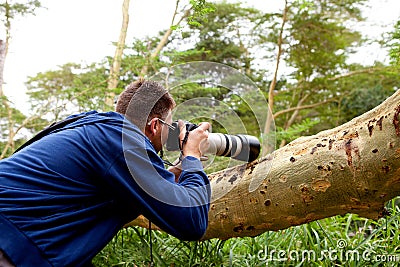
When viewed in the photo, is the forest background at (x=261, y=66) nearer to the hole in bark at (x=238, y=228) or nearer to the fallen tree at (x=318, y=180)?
the hole in bark at (x=238, y=228)

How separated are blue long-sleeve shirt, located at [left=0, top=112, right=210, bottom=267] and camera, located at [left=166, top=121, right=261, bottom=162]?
258 millimetres

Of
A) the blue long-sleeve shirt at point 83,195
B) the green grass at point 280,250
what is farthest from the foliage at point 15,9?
the blue long-sleeve shirt at point 83,195

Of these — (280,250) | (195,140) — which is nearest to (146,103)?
(195,140)

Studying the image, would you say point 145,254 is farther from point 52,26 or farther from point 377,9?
point 377,9

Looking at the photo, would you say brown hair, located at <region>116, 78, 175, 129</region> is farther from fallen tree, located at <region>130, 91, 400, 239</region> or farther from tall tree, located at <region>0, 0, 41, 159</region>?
tall tree, located at <region>0, 0, 41, 159</region>

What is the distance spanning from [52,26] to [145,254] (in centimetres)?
772

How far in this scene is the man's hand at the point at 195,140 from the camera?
1809mm

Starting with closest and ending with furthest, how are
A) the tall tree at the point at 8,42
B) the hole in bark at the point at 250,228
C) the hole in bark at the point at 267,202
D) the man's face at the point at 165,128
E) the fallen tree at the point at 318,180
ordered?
the fallen tree at the point at 318,180 < the man's face at the point at 165,128 < the hole in bark at the point at 267,202 < the hole in bark at the point at 250,228 < the tall tree at the point at 8,42

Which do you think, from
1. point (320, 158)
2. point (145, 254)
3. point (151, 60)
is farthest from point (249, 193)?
point (151, 60)

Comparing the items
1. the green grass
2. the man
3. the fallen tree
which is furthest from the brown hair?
the green grass

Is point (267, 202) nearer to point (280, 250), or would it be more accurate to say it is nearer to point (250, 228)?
point (250, 228)

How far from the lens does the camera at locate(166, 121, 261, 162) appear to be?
1857mm

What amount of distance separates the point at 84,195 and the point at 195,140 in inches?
21.0

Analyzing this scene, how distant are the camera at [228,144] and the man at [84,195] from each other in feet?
0.84
